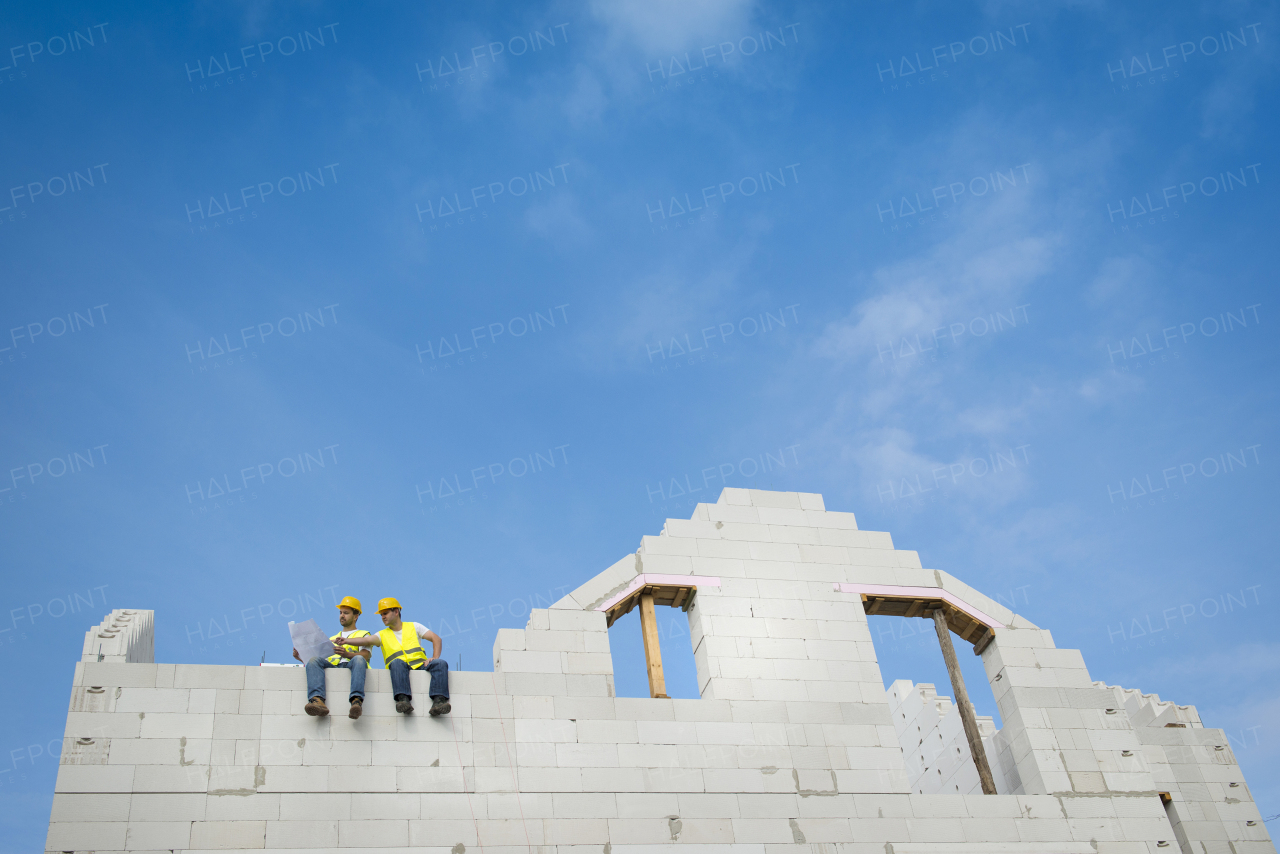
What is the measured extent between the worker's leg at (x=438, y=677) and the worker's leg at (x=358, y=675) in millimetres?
788

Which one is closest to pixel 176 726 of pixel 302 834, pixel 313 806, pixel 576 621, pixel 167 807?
pixel 167 807

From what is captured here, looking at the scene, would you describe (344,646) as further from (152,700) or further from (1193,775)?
(1193,775)

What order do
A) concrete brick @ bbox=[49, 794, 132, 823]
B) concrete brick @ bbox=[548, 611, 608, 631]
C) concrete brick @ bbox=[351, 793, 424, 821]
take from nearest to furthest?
concrete brick @ bbox=[49, 794, 132, 823], concrete brick @ bbox=[351, 793, 424, 821], concrete brick @ bbox=[548, 611, 608, 631]

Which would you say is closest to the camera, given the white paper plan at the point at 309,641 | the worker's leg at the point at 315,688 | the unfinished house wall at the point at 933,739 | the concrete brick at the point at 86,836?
the concrete brick at the point at 86,836

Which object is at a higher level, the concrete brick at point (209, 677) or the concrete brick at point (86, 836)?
the concrete brick at point (209, 677)

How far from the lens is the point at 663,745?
40.3 ft

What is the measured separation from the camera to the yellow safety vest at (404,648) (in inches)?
479

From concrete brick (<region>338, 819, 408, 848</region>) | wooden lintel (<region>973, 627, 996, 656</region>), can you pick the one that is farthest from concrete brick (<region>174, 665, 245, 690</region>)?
wooden lintel (<region>973, 627, 996, 656</region>)

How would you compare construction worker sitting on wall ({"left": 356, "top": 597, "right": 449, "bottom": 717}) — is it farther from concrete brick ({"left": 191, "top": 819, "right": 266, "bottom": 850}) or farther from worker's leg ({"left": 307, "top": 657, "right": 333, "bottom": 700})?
concrete brick ({"left": 191, "top": 819, "right": 266, "bottom": 850})

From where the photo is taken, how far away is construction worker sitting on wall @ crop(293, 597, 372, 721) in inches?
447

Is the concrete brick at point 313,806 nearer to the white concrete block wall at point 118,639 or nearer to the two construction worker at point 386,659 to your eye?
the two construction worker at point 386,659

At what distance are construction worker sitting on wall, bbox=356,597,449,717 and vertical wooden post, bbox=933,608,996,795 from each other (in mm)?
7451

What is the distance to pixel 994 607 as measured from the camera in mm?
15086

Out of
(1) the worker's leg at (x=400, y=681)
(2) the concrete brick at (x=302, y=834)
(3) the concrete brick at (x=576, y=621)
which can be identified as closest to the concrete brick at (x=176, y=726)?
(2) the concrete brick at (x=302, y=834)
